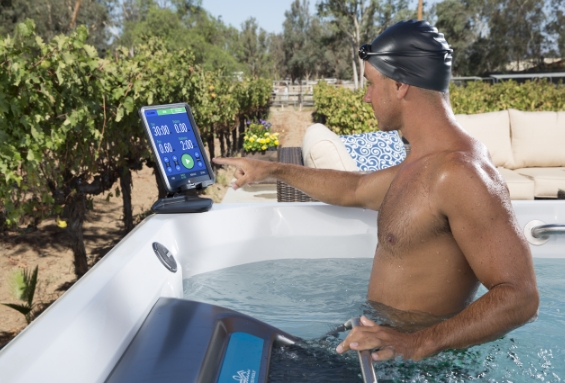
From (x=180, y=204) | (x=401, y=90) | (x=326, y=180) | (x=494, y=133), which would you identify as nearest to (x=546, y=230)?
(x=326, y=180)

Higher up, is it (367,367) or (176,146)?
(176,146)

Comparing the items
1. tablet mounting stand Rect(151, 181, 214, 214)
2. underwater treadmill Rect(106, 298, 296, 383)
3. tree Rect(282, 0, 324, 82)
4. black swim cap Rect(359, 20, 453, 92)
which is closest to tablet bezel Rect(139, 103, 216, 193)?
tablet mounting stand Rect(151, 181, 214, 214)

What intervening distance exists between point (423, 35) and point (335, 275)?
4.86ft

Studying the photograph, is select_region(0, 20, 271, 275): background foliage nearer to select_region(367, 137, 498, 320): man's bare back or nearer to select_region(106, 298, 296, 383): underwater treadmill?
select_region(106, 298, 296, 383): underwater treadmill

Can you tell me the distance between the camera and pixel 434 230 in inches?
74.9

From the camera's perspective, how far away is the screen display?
269 cm

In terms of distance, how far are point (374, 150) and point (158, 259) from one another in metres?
2.64

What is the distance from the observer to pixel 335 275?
3.12 meters

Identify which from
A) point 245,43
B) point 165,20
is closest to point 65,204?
point 165,20

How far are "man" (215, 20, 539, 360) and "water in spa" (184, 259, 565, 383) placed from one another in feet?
0.57

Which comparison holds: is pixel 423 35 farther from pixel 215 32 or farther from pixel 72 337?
pixel 215 32

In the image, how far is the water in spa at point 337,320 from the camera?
1.93 m

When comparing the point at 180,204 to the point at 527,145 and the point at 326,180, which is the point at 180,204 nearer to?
the point at 326,180

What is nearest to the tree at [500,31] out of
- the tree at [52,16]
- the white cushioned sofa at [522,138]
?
A: the tree at [52,16]
